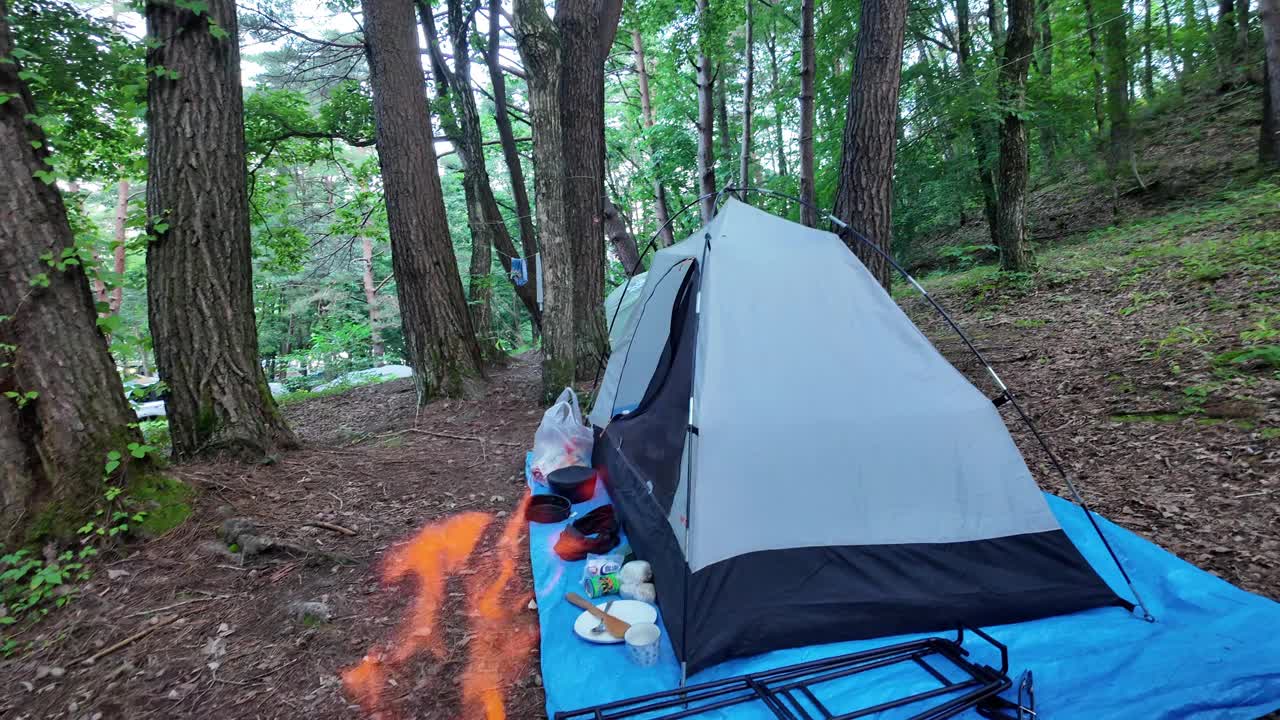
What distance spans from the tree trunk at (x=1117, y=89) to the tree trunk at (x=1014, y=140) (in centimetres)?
291

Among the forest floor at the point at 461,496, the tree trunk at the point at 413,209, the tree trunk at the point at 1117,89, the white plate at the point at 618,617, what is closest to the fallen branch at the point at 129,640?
the forest floor at the point at 461,496

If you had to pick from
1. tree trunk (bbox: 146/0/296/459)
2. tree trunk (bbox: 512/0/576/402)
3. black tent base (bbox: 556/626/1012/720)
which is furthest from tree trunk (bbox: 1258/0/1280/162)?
tree trunk (bbox: 146/0/296/459)

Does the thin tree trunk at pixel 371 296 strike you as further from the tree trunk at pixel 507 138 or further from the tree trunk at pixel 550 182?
the tree trunk at pixel 550 182

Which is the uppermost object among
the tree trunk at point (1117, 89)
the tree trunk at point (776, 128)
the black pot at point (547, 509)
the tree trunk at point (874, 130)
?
the tree trunk at point (776, 128)

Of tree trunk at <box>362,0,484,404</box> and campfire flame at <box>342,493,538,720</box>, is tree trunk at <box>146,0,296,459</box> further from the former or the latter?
tree trunk at <box>362,0,484,404</box>

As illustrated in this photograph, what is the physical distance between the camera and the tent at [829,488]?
230 cm

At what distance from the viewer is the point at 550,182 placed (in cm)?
563

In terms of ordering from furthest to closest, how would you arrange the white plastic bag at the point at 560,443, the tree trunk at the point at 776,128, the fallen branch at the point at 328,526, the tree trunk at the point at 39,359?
the tree trunk at the point at 776,128 → the white plastic bag at the point at 560,443 → the fallen branch at the point at 328,526 → the tree trunk at the point at 39,359

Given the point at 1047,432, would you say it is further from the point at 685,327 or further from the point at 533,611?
the point at 533,611

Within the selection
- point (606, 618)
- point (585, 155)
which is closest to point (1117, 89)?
point (585, 155)

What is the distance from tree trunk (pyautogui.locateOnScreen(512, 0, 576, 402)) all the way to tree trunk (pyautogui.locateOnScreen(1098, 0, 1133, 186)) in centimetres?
837

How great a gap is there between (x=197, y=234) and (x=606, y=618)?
3.41m

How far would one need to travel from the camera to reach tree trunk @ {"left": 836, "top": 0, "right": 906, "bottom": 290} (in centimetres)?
489

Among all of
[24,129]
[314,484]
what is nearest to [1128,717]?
[314,484]
